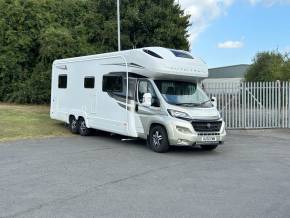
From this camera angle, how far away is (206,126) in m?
11.6

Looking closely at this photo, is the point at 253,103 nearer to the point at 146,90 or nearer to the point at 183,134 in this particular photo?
the point at 146,90

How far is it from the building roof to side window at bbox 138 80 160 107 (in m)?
50.1

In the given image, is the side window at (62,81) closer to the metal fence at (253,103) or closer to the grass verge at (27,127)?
the grass verge at (27,127)

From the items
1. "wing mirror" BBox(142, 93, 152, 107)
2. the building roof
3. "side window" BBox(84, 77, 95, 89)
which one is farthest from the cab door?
the building roof

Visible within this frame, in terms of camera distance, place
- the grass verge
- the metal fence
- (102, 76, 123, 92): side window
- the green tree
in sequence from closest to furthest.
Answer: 1. (102, 76, 123, 92): side window
2. the grass verge
3. the metal fence
4. the green tree

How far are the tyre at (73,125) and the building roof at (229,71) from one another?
47058mm

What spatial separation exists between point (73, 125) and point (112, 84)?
3.33 m

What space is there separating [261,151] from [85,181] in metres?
6.33

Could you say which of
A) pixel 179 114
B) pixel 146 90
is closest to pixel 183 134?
pixel 179 114

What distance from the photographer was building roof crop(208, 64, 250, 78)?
6222 centimetres

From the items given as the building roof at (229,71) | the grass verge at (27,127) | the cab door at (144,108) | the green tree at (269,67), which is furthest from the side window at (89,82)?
the building roof at (229,71)

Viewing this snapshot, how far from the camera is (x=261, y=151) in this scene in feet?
41.6

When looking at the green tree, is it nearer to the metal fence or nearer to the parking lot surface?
the metal fence

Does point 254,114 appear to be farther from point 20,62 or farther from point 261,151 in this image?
point 20,62
